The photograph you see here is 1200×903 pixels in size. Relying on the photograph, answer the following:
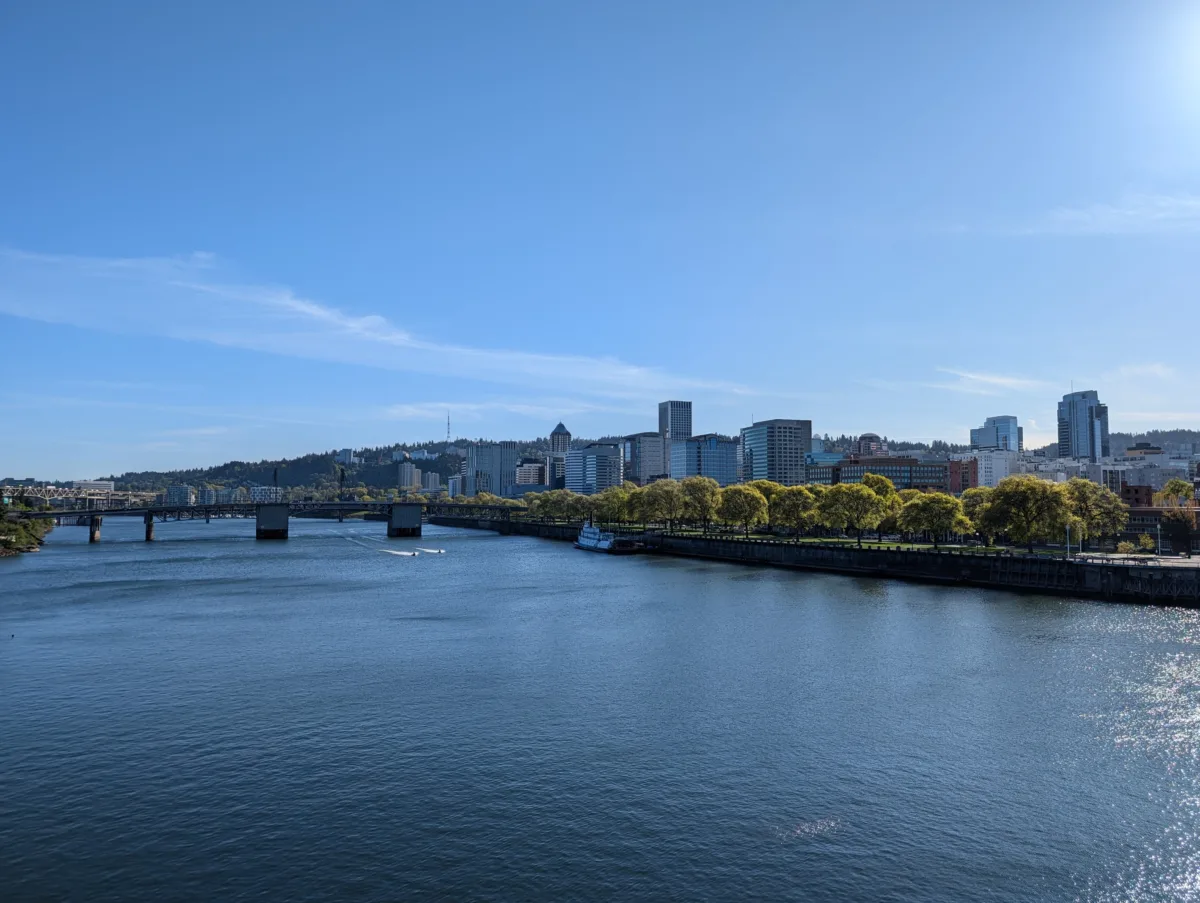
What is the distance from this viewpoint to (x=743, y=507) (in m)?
116

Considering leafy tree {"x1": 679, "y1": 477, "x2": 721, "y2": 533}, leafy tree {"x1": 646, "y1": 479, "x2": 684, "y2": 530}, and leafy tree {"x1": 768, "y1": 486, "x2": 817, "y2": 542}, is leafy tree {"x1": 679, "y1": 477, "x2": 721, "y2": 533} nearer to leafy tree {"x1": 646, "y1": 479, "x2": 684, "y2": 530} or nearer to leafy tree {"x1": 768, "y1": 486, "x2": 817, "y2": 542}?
leafy tree {"x1": 646, "y1": 479, "x2": 684, "y2": 530}

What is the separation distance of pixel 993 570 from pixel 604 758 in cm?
5459

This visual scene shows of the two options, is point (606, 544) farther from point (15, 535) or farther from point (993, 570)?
point (15, 535)

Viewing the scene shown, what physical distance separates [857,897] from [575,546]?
118054mm

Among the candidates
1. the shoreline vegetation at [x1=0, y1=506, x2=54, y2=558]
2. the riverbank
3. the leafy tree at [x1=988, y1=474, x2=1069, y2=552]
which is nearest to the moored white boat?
the leafy tree at [x1=988, y1=474, x2=1069, y2=552]

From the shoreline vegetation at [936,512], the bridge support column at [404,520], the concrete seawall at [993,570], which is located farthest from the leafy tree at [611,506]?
the concrete seawall at [993,570]

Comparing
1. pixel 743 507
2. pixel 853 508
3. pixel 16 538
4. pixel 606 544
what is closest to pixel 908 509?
pixel 853 508

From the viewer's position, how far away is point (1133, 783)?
80.6 ft

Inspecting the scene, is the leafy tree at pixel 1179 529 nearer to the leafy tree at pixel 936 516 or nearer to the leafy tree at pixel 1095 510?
the leafy tree at pixel 1095 510

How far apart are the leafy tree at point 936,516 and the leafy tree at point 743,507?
31.2 meters

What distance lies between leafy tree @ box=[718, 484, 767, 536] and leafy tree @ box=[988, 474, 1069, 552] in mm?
41351

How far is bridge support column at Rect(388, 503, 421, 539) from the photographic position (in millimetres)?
161500

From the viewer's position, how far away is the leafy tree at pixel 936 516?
83.2 m

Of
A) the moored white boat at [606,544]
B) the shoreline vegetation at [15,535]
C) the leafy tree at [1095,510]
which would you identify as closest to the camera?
the leafy tree at [1095,510]
